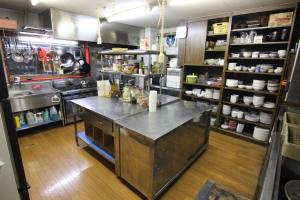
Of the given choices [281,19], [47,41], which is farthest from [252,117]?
[47,41]

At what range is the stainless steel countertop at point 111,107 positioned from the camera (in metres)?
1.87

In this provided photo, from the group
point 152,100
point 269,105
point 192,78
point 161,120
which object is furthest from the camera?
point 192,78

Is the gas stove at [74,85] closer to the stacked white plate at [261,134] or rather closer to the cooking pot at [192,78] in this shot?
the cooking pot at [192,78]

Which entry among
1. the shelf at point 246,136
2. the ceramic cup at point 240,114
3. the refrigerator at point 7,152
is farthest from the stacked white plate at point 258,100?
the refrigerator at point 7,152

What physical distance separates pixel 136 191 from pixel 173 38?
3.72 m

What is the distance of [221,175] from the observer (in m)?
2.10

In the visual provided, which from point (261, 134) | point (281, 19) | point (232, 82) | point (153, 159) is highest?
point (281, 19)

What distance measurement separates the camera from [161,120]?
1752mm

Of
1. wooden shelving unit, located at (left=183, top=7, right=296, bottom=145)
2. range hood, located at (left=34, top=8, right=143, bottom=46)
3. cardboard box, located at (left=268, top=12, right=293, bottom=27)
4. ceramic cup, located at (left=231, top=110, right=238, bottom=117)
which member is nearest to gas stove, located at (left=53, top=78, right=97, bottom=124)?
range hood, located at (left=34, top=8, right=143, bottom=46)

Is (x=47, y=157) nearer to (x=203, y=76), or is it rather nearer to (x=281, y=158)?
(x=281, y=158)

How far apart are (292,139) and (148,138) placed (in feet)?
3.56

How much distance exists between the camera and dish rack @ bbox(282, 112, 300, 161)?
39.2 inches

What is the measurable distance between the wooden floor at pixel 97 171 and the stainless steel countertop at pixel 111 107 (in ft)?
2.60

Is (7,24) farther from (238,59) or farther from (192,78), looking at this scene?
(238,59)
